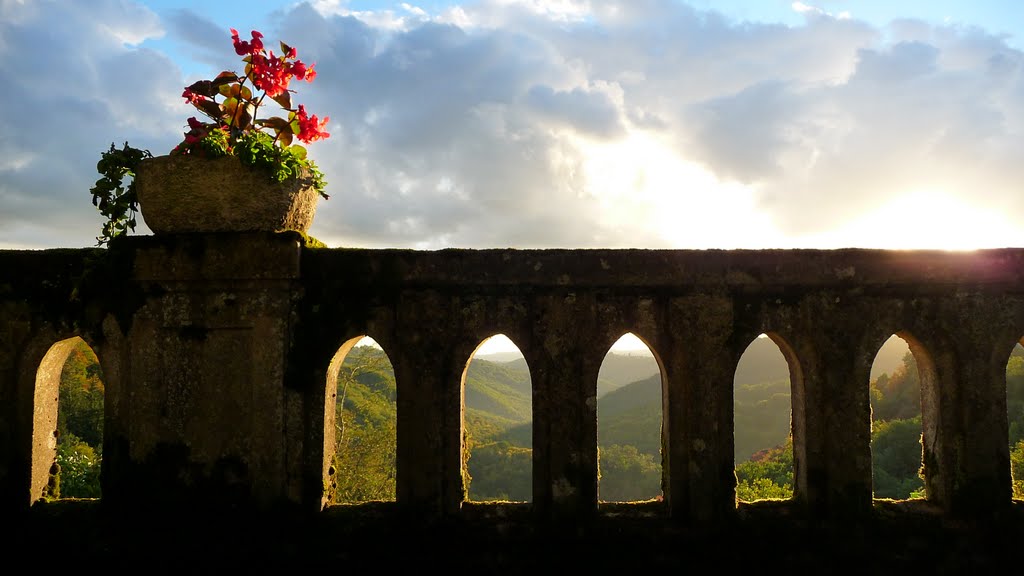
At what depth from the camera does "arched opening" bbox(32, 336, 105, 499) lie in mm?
4848

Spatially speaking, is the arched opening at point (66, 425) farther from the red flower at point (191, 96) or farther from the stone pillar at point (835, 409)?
the stone pillar at point (835, 409)

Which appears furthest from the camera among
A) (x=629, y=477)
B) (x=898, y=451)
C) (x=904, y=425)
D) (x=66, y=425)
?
(x=629, y=477)

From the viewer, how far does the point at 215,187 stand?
4.41 metres

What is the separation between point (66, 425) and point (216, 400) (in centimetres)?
1954

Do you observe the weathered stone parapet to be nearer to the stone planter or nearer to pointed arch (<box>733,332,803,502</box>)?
the stone planter

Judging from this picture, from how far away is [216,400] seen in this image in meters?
4.57

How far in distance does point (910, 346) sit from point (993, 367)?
1.76 feet

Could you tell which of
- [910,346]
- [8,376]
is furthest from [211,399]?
[910,346]

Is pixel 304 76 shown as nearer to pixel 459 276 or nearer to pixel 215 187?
pixel 215 187

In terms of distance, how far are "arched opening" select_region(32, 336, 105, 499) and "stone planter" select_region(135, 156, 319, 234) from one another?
1.37m

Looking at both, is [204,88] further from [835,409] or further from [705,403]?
[835,409]

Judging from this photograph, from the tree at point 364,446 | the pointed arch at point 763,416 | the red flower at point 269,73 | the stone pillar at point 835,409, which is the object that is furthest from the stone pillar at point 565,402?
the tree at point 364,446

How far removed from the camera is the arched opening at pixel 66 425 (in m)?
4.85

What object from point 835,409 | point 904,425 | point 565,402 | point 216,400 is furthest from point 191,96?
point 904,425
